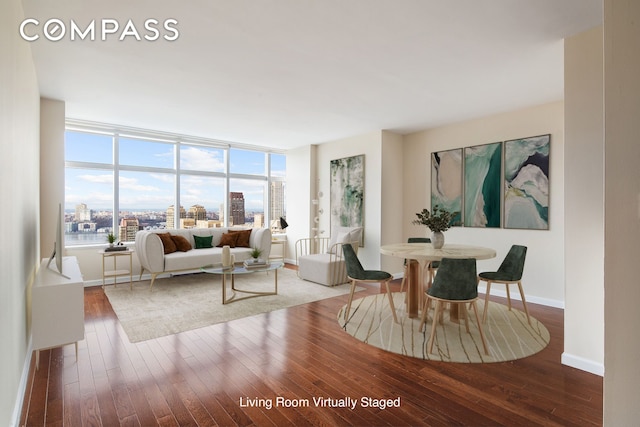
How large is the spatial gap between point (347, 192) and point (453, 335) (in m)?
3.62

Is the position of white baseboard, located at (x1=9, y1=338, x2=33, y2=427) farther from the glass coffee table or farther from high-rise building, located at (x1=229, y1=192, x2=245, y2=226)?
high-rise building, located at (x1=229, y1=192, x2=245, y2=226)

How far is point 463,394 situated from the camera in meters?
2.20

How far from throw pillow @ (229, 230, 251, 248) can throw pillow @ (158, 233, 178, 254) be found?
47.4 inches

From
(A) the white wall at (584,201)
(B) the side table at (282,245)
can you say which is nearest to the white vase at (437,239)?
(A) the white wall at (584,201)

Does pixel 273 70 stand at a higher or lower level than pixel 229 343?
higher

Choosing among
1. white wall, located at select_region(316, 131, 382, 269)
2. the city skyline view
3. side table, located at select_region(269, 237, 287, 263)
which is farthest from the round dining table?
the city skyline view

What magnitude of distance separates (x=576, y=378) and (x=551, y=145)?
3.02 meters

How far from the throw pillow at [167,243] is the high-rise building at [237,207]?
5.86ft

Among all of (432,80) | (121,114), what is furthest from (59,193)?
(432,80)

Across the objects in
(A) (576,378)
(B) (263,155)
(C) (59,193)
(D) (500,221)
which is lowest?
(A) (576,378)

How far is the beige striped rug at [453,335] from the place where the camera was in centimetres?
280

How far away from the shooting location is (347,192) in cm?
635

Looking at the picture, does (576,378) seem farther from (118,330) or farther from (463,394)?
(118,330)

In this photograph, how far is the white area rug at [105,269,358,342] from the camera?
351 cm
